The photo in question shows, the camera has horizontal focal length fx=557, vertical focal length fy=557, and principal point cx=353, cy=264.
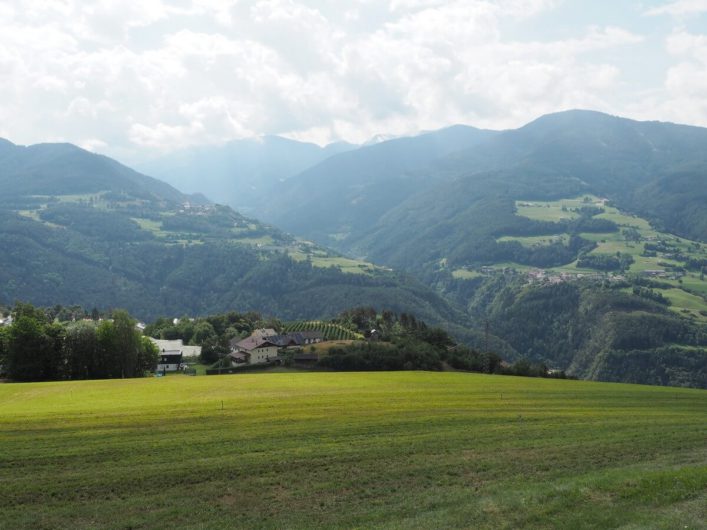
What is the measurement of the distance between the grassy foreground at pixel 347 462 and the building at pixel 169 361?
5045cm

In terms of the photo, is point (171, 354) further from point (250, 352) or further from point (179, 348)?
point (250, 352)

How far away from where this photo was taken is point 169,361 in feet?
332

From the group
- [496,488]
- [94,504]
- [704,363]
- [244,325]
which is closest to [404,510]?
[496,488]

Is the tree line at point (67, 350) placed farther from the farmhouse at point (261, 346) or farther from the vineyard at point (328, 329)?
the vineyard at point (328, 329)

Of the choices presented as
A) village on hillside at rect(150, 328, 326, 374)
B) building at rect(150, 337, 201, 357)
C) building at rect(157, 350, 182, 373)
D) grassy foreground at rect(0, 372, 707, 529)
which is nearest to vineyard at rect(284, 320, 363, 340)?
village on hillside at rect(150, 328, 326, 374)

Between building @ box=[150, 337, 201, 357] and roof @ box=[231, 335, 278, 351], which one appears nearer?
roof @ box=[231, 335, 278, 351]

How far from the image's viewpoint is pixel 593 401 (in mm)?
49719

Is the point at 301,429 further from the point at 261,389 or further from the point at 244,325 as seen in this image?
the point at 244,325

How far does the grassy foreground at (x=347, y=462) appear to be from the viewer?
70.2 ft

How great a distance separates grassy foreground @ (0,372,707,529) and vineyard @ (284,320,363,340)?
73.8m

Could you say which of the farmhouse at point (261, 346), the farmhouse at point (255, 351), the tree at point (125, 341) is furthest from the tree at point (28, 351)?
the farmhouse at point (255, 351)

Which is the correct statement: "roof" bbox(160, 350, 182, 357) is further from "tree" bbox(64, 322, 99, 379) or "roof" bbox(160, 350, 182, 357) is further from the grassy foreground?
the grassy foreground

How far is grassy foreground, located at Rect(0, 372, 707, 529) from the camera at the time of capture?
21.4m

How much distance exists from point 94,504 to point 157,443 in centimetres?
800
